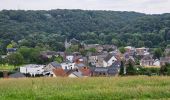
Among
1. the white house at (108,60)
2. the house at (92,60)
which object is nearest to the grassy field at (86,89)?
the white house at (108,60)

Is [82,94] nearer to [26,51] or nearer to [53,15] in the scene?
[26,51]

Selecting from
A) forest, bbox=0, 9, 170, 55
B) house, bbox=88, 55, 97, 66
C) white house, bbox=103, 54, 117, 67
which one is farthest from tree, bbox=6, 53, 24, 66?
forest, bbox=0, 9, 170, 55

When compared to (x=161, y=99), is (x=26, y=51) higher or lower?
lower

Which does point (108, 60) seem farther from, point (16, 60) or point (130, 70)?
point (130, 70)

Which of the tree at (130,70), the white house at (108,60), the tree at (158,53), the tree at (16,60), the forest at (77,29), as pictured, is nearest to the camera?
the tree at (130,70)

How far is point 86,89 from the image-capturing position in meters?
11.1

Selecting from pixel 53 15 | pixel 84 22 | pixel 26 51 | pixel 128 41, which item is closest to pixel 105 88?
pixel 26 51

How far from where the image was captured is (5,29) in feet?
427

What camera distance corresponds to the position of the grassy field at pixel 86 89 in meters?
9.91

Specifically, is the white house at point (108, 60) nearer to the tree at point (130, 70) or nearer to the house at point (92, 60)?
the house at point (92, 60)

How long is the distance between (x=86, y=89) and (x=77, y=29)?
14357cm

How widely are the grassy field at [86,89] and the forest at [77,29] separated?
87644 millimetres

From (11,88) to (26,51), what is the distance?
210 ft

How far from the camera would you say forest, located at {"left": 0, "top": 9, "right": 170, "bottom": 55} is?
389ft
